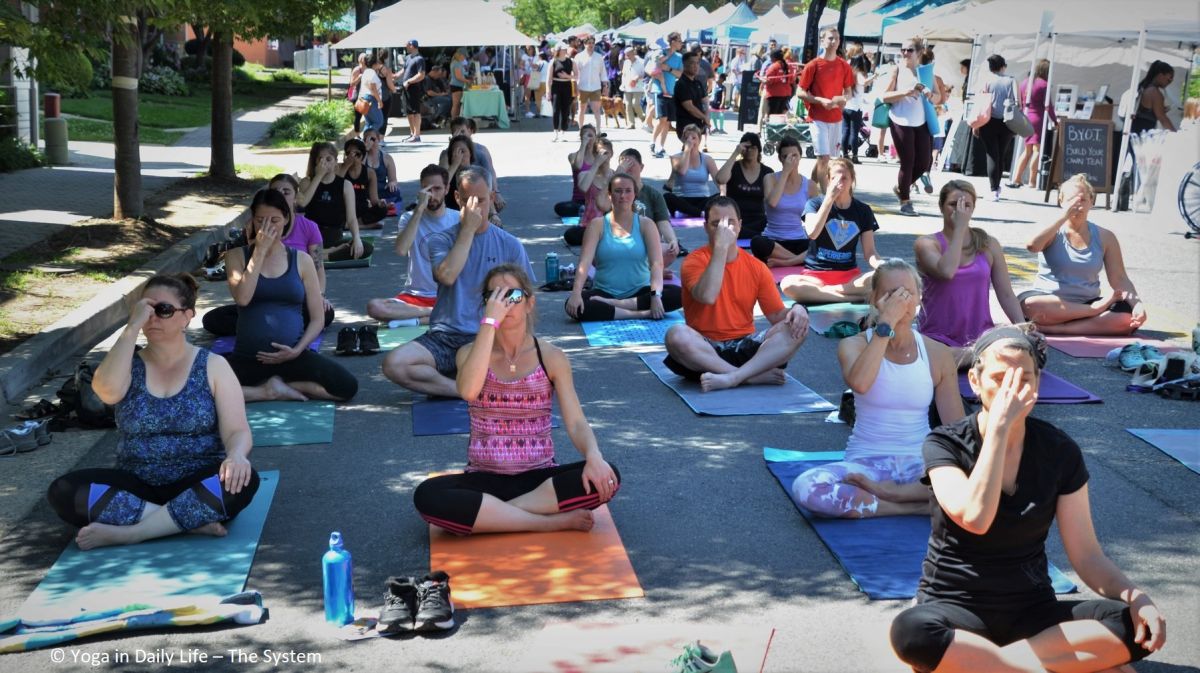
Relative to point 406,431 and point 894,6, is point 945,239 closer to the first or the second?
point 406,431

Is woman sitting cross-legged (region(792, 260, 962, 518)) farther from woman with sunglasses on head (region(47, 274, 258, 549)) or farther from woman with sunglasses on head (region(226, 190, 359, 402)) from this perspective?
woman with sunglasses on head (region(226, 190, 359, 402))

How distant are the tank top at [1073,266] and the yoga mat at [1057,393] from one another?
1674 millimetres

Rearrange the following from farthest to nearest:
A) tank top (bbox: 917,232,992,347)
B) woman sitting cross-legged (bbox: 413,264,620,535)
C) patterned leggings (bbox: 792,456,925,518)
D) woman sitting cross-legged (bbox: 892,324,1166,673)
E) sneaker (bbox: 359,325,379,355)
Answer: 1. sneaker (bbox: 359,325,379,355)
2. tank top (bbox: 917,232,992,347)
3. patterned leggings (bbox: 792,456,925,518)
4. woman sitting cross-legged (bbox: 413,264,620,535)
5. woman sitting cross-legged (bbox: 892,324,1166,673)

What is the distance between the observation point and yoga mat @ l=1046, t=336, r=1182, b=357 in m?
9.60

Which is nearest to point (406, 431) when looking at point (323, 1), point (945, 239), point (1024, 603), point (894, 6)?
point (945, 239)

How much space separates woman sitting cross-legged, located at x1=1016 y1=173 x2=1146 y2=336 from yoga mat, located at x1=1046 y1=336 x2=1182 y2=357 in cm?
8

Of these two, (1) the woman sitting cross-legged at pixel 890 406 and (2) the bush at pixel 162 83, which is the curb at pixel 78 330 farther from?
(2) the bush at pixel 162 83

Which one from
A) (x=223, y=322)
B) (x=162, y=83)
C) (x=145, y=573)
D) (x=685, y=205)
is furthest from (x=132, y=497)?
(x=162, y=83)

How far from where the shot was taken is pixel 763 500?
6.49 metres

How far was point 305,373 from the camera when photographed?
27.5 feet

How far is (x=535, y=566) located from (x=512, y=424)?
0.70 metres

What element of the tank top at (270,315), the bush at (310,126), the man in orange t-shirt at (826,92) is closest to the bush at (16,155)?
the bush at (310,126)

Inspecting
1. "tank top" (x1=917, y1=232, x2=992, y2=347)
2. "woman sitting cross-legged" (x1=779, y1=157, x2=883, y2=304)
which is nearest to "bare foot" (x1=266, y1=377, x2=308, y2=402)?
"tank top" (x1=917, y1=232, x2=992, y2=347)

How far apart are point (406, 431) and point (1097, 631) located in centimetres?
450
